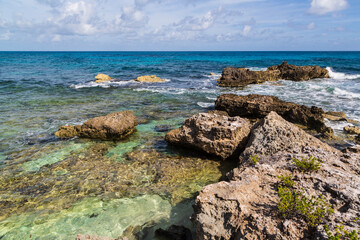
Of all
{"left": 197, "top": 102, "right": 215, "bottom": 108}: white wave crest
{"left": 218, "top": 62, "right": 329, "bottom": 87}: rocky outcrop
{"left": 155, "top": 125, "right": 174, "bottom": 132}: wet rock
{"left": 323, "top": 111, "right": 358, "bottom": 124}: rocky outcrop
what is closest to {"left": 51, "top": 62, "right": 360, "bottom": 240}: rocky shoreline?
{"left": 155, "top": 125, "right": 174, "bottom": 132}: wet rock

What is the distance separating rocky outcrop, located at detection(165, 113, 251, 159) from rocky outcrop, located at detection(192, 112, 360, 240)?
1.97 metres

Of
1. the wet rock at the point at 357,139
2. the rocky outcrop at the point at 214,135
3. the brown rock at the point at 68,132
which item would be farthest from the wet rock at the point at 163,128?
the wet rock at the point at 357,139

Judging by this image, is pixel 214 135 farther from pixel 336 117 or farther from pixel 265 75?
pixel 265 75

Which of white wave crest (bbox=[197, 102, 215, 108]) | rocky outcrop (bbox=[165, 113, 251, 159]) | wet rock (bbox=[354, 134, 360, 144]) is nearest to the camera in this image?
rocky outcrop (bbox=[165, 113, 251, 159])

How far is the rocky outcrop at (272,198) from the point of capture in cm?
370

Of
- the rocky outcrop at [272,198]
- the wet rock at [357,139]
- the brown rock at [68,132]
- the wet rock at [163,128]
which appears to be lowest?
the wet rock at [163,128]

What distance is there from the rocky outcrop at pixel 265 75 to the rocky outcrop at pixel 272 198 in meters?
22.6

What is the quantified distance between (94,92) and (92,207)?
1861 centimetres

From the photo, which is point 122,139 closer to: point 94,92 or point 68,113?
point 68,113

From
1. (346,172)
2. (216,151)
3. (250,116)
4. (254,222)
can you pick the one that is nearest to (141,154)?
(216,151)

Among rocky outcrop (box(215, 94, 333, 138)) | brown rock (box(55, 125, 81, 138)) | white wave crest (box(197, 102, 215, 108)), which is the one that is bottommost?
white wave crest (box(197, 102, 215, 108))

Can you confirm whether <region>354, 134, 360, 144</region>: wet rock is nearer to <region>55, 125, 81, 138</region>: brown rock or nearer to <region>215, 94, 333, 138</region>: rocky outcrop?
<region>215, 94, 333, 138</region>: rocky outcrop

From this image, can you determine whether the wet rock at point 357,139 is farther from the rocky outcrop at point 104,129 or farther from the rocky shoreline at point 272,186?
the rocky outcrop at point 104,129

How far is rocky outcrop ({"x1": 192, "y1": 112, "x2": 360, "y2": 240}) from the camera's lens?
3.70 m
